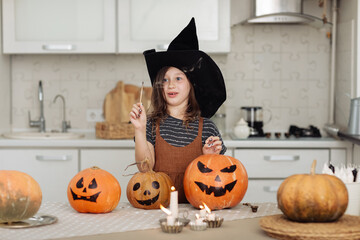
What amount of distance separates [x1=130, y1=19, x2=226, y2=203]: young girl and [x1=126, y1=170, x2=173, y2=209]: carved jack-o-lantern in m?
0.46

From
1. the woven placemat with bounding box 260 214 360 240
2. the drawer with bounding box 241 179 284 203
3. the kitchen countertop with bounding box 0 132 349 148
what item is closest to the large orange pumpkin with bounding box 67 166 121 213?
the woven placemat with bounding box 260 214 360 240

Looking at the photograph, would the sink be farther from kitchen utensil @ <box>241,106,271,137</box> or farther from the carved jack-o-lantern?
the carved jack-o-lantern

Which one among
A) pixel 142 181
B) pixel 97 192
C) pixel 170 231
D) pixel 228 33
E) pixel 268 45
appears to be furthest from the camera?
pixel 268 45

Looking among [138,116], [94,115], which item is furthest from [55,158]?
[138,116]

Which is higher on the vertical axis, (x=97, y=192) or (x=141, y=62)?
(x=141, y=62)

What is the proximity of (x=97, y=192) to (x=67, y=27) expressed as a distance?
2.22m

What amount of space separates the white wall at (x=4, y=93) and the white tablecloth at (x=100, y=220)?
2.24 meters

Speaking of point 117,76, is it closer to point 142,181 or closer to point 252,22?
point 252,22

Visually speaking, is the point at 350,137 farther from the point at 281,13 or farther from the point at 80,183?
the point at 80,183

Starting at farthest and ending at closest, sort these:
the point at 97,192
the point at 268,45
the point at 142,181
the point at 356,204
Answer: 1. the point at 268,45
2. the point at 142,181
3. the point at 97,192
4. the point at 356,204

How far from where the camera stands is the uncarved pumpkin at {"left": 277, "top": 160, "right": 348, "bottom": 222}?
128cm

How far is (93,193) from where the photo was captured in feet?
5.22

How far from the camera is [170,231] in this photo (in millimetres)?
1326

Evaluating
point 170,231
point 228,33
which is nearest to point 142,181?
point 170,231
